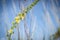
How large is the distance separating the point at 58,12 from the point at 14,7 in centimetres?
59

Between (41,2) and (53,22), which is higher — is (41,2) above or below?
above

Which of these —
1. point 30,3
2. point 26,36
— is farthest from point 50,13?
point 26,36

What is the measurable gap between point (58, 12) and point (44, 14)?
0.61 ft

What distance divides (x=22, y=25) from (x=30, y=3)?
310 millimetres

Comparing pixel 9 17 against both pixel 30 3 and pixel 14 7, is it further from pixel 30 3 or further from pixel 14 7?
pixel 30 3

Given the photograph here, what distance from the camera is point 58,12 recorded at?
1817 mm

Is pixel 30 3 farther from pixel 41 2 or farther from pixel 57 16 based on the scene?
pixel 57 16

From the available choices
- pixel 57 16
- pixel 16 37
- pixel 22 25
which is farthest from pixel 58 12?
pixel 16 37

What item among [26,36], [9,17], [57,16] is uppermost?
[9,17]

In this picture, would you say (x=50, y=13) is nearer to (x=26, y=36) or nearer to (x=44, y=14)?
(x=44, y=14)

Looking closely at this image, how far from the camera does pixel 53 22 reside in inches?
71.4

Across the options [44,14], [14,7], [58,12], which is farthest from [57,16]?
[14,7]

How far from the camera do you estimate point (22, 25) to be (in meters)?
1.80

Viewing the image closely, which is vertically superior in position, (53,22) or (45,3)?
(45,3)
